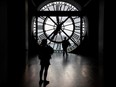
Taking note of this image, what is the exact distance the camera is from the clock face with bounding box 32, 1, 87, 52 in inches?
634

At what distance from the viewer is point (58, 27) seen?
1617 cm

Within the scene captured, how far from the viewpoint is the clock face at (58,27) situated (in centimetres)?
1611
